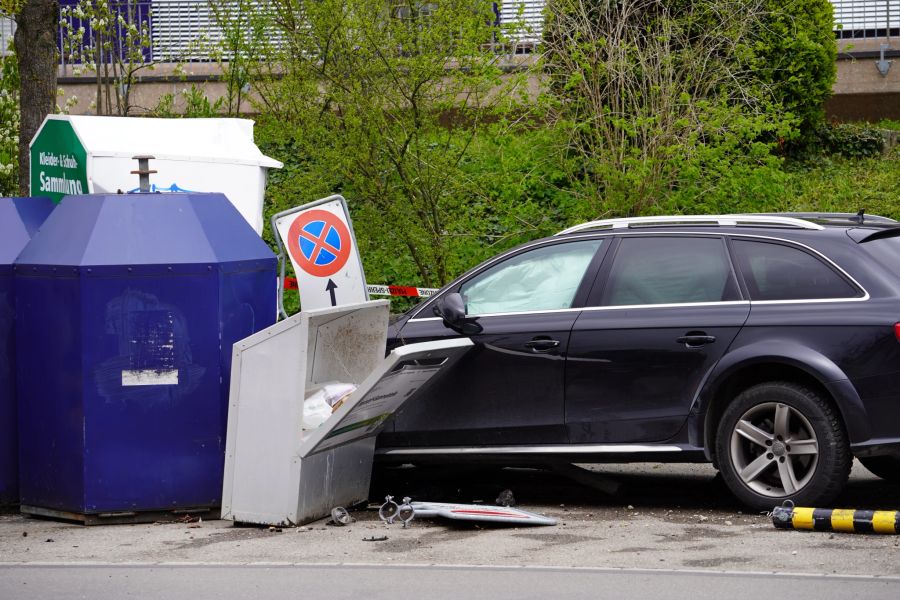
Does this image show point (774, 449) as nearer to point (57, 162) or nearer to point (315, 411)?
point (315, 411)

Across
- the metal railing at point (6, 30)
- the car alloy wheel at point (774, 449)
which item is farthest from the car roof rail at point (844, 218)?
the metal railing at point (6, 30)

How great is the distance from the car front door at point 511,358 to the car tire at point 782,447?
1.01 metres

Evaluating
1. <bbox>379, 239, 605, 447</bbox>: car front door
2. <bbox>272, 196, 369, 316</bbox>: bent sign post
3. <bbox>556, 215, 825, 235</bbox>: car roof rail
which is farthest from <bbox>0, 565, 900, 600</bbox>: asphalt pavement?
<bbox>272, 196, 369, 316</bbox>: bent sign post

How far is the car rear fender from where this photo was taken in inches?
294

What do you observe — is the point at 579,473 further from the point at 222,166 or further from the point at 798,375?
the point at 222,166

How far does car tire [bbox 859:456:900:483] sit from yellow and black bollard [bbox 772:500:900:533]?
1530mm

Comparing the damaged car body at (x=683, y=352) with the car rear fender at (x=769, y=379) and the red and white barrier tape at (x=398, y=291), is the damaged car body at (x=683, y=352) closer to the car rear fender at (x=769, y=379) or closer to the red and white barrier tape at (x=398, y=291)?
the car rear fender at (x=769, y=379)

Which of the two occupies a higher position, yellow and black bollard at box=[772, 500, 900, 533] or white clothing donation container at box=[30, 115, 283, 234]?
white clothing donation container at box=[30, 115, 283, 234]

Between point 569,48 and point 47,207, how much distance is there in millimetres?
5439

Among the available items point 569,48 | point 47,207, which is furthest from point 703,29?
point 47,207

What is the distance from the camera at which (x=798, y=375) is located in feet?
25.6

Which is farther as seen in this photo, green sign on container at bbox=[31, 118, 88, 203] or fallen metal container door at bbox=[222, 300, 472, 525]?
green sign on container at bbox=[31, 118, 88, 203]

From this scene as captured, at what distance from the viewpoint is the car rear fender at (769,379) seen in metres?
7.48

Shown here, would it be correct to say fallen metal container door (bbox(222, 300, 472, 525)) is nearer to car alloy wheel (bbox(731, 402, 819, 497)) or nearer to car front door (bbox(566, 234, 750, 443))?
car front door (bbox(566, 234, 750, 443))
